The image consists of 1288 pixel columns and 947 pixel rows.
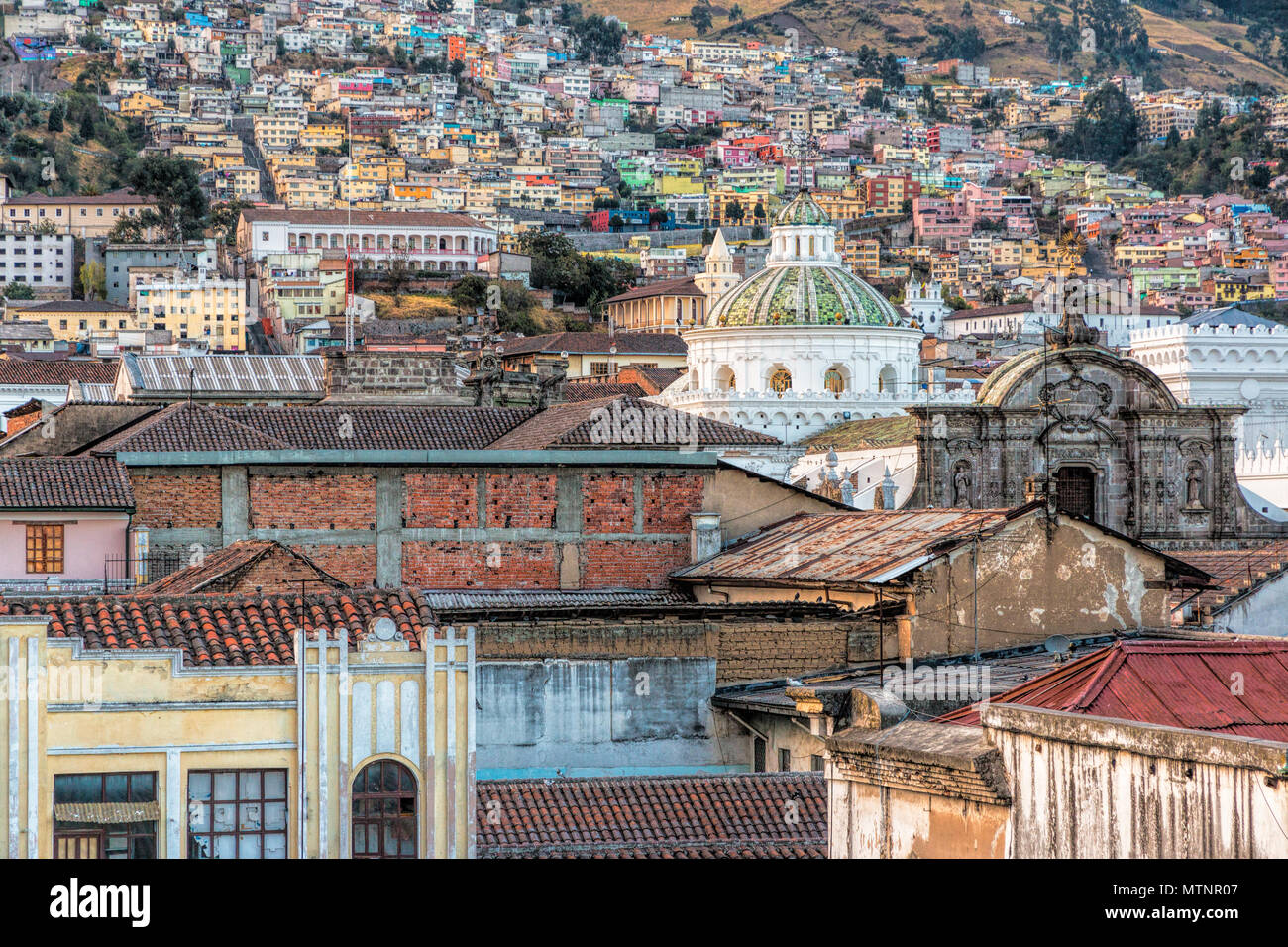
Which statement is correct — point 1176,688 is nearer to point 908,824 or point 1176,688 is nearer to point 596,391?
point 908,824

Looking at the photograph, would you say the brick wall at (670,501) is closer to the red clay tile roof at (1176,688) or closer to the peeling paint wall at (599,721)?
the peeling paint wall at (599,721)

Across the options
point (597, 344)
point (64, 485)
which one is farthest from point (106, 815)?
point (597, 344)

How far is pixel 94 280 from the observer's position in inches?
6654

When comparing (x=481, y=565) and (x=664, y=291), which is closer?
(x=481, y=565)

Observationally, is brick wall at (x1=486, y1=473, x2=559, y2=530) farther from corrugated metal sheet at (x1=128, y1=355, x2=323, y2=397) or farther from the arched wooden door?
corrugated metal sheet at (x1=128, y1=355, x2=323, y2=397)

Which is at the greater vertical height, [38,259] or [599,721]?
[38,259]

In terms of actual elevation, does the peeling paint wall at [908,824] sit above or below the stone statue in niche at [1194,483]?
above

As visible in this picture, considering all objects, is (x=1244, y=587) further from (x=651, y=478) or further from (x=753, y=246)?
(x=753, y=246)

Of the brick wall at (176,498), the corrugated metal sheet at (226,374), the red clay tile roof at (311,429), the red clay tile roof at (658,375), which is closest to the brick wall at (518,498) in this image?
the red clay tile roof at (311,429)

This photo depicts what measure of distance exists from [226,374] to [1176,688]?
4132 cm

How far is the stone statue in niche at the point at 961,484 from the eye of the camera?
49.9 metres

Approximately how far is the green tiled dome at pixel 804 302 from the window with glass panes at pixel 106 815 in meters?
46.9

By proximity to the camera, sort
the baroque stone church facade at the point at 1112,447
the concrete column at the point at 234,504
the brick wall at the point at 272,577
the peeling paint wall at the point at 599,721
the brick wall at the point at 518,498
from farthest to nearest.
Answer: the baroque stone church facade at the point at 1112,447, the brick wall at the point at 518,498, the concrete column at the point at 234,504, the brick wall at the point at 272,577, the peeling paint wall at the point at 599,721
